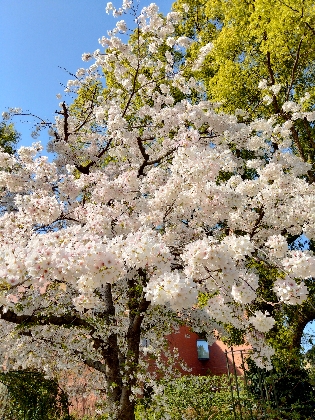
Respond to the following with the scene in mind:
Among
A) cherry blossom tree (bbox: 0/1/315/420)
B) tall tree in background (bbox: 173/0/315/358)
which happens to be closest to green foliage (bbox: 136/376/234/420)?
cherry blossom tree (bbox: 0/1/315/420)

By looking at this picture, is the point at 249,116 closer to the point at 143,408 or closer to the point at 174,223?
the point at 174,223

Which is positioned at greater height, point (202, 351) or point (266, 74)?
point (266, 74)

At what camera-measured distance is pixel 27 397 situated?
762cm

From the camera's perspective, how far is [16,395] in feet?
24.6

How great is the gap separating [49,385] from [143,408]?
209cm

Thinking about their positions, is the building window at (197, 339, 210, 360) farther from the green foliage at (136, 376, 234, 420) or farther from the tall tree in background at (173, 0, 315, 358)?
the tall tree in background at (173, 0, 315, 358)

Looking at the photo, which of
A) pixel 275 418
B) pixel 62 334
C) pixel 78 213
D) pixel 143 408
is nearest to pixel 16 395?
pixel 62 334

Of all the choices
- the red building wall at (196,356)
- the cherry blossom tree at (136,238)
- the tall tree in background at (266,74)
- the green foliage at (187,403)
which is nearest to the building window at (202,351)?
the red building wall at (196,356)

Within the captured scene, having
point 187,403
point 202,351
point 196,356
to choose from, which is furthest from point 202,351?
point 187,403

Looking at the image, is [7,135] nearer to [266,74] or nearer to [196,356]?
[266,74]

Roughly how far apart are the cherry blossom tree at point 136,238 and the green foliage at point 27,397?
76cm

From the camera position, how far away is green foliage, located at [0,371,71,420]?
24.6ft

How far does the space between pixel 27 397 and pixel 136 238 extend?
5.25m

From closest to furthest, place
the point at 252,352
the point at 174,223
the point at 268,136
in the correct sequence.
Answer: the point at 252,352
the point at 174,223
the point at 268,136
